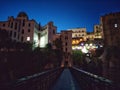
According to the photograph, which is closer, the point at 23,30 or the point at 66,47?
the point at 23,30

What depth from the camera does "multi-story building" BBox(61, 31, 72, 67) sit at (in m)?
60.7

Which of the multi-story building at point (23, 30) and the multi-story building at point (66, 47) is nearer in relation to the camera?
the multi-story building at point (23, 30)

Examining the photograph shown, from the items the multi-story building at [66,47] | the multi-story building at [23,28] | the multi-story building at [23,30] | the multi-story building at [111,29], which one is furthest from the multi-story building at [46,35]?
the multi-story building at [111,29]

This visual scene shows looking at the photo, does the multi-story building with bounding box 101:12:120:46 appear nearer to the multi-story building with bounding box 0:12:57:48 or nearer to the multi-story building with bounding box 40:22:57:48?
the multi-story building with bounding box 40:22:57:48

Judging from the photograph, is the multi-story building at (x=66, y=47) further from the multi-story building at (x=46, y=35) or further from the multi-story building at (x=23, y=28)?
the multi-story building at (x=23, y=28)

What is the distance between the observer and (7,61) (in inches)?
770

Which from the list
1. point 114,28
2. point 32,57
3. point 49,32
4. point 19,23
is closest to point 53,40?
point 49,32

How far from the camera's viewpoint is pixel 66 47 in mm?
62531

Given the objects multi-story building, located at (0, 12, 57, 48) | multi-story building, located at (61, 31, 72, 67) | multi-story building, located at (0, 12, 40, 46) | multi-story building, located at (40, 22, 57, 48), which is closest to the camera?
multi-story building, located at (0, 12, 57, 48)

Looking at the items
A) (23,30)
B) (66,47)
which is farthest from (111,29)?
(23,30)

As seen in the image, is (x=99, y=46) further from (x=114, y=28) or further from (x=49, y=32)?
(x=49, y=32)

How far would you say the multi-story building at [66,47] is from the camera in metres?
60.7

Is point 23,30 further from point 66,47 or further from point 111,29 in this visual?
point 111,29

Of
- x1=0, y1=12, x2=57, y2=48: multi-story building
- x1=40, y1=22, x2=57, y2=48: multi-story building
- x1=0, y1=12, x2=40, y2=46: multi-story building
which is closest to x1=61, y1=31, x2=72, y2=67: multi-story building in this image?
x1=40, y1=22, x2=57, y2=48: multi-story building
